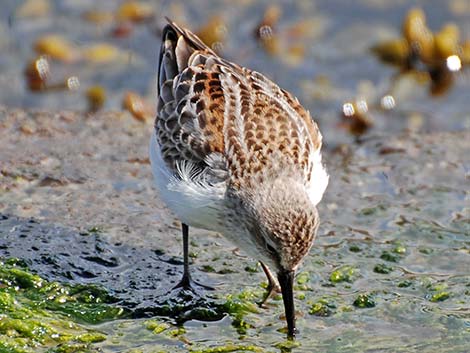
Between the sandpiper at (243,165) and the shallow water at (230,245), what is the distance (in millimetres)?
319

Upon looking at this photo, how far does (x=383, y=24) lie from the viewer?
10.5 m

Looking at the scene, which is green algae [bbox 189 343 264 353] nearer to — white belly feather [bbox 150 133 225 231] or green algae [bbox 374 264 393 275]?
white belly feather [bbox 150 133 225 231]

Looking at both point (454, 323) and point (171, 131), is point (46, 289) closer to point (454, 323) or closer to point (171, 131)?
point (171, 131)

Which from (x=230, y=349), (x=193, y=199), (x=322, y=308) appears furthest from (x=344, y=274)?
(x=230, y=349)

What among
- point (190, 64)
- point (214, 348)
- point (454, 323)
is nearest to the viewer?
point (214, 348)

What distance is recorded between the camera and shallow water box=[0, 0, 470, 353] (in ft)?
18.2

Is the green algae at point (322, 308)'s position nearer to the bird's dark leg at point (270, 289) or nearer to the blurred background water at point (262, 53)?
the bird's dark leg at point (270, 289)

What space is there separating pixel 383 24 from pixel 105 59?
3.10m

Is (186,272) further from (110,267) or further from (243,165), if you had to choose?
(243,165)

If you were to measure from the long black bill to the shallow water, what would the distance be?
7cm

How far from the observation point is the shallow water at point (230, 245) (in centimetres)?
555

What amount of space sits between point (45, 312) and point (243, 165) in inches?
56.7

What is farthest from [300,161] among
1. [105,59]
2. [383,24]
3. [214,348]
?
[383,24]

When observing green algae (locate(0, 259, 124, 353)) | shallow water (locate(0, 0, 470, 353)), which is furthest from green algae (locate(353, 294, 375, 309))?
green algae (locate(0, 259, 124, 353))
